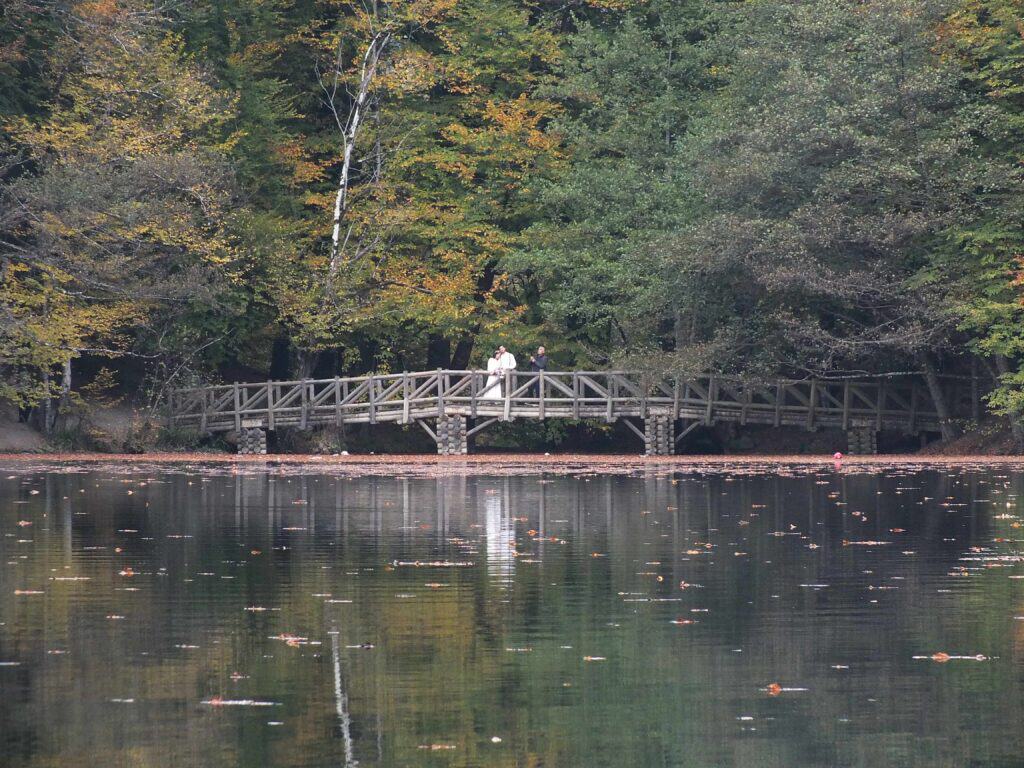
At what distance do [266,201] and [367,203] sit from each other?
2.39m

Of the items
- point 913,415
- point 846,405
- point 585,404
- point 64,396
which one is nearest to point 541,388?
point 585,404

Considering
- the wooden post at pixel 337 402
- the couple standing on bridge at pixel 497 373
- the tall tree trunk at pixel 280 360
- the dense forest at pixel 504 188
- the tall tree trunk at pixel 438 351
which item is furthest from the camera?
the tall tree trunk at pixel 438 351

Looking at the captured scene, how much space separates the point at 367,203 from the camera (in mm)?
40719

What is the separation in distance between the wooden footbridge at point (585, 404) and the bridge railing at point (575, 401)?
0.02 meters

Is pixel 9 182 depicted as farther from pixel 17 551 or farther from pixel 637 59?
pixel 17 551

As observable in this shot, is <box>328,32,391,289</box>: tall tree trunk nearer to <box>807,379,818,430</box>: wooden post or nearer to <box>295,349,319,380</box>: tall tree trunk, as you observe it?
<box>295,349,319,380</box>: tall tree trunk

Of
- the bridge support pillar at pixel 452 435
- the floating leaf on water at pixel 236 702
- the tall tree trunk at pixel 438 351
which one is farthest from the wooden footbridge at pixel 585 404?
the floating leaf on water at pixel 236 702

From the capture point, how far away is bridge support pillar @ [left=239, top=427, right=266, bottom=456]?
125ft

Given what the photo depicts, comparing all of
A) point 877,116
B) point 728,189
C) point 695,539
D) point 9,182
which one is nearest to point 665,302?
point 728,189

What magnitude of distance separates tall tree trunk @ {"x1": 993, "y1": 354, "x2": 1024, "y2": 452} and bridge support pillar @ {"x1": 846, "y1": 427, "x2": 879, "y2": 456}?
3686 mm

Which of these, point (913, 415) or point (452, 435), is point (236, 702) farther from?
point (913, 415)

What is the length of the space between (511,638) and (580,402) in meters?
26.5

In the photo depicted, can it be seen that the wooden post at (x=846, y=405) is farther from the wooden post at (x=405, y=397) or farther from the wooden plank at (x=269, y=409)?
the wooden plank at (x=269, y=409)

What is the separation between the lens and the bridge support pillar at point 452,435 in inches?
1422
